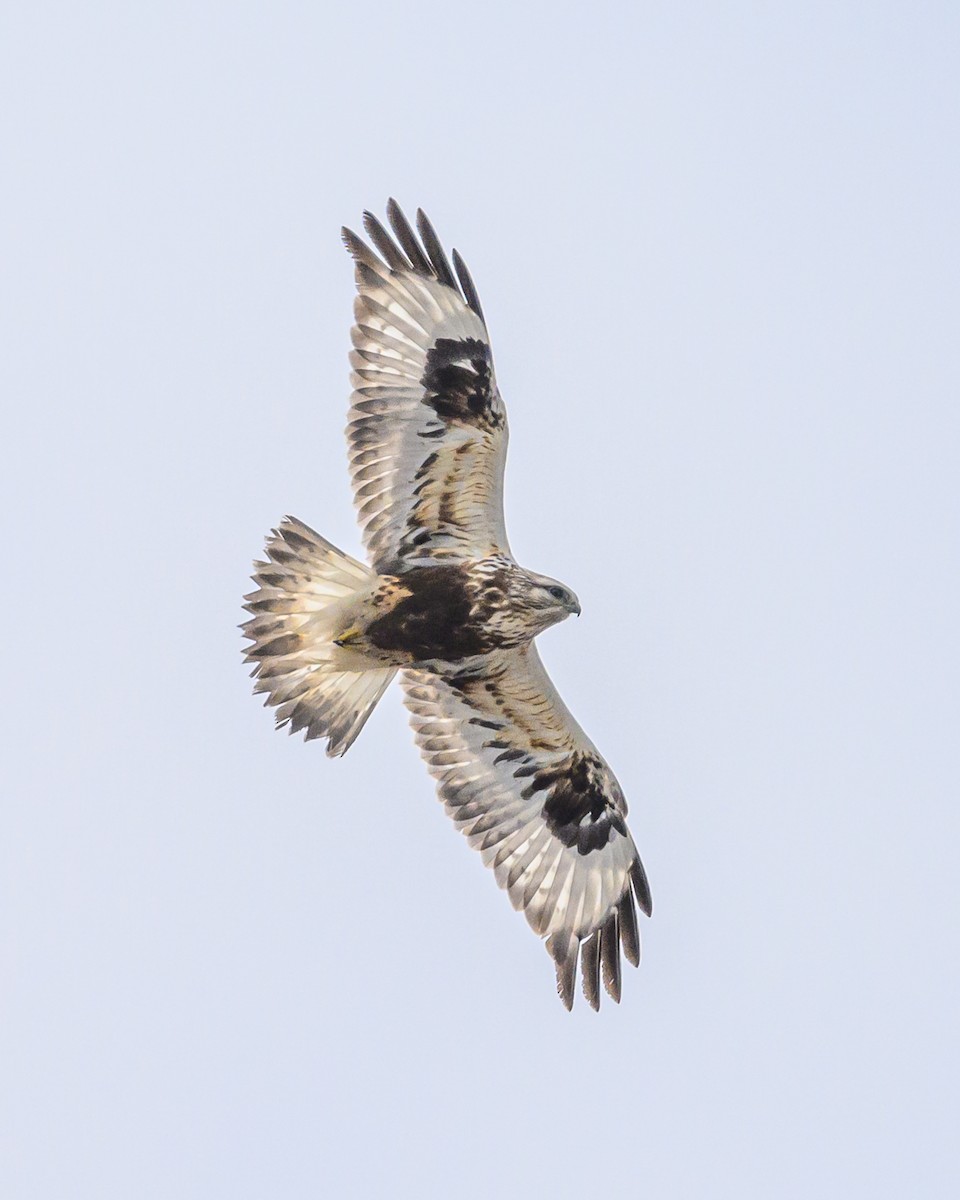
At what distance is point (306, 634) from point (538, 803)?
1.83 meters

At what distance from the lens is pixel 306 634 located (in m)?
10.8

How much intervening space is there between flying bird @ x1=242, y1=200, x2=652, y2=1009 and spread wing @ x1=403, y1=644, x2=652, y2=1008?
0.01 metres

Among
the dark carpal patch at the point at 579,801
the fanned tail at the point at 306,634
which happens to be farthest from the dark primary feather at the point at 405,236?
the dark carpal patch at the point at 579,801

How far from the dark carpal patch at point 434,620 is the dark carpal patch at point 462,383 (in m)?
0.86

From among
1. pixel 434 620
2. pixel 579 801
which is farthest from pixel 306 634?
pixel 579 801

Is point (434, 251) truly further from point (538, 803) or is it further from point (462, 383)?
point (538, 803)

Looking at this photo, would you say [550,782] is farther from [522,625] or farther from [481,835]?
[522,625]

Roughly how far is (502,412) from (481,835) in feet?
8.22

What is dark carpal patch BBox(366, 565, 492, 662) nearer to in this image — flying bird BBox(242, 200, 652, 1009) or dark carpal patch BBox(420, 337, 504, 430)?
flying bird BBox(242, 200, 652, 1009)

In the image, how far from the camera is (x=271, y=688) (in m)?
10.9

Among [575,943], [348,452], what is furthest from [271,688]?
[575,943]

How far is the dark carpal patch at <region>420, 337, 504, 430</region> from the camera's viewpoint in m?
10.9

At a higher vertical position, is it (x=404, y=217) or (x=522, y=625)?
(x=404, y=217)

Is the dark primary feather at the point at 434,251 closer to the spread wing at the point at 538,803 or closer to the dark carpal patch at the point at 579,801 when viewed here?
the spread wing at the point at 538,803
